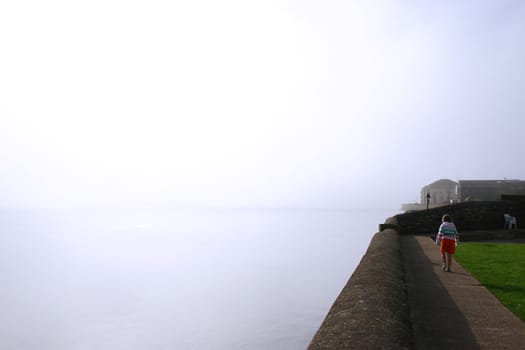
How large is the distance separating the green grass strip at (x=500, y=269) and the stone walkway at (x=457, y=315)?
316 mm

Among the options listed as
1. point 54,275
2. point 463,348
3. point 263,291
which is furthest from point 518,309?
point 54,275

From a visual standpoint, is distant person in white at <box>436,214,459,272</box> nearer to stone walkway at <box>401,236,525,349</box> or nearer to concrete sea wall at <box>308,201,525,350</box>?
stone walkway at <box>401,236,525,349</box>

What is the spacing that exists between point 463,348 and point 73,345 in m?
44.3

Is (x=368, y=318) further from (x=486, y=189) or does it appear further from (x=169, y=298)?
(x=169, y=298)

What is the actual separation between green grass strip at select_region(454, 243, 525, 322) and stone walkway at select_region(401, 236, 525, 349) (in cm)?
32

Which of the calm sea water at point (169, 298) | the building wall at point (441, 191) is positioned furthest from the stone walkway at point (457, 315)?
the building wall at point (441, 191)

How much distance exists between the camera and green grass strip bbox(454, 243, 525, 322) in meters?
9.17

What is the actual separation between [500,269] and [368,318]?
31.8 feet

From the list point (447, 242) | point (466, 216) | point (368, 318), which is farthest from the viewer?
point (466, 216)

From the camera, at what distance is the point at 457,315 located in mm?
7703

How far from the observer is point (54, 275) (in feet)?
265

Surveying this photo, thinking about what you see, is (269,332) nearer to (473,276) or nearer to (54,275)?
(473,276)

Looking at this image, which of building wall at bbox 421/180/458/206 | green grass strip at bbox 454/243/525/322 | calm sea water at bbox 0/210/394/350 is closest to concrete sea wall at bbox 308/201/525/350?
green grass strip at bbox 454/243/525/322

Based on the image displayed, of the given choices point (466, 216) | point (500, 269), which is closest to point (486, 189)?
point (466, 216)
